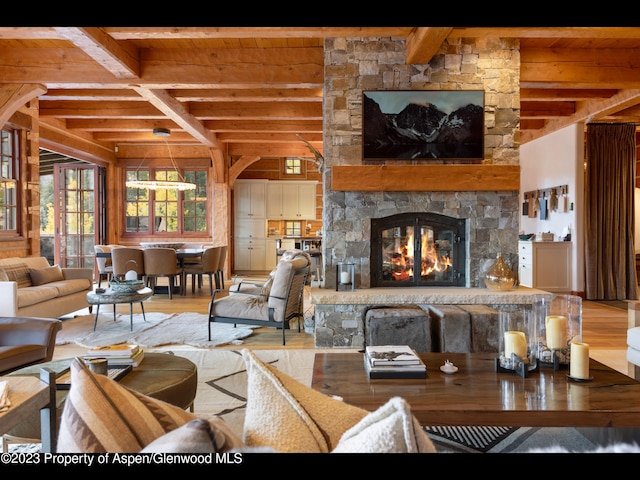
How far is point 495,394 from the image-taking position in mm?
1979

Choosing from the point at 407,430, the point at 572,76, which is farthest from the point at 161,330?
the point at 572,76

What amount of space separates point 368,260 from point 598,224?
466 centimetres

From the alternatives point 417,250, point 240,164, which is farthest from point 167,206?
point 417,250

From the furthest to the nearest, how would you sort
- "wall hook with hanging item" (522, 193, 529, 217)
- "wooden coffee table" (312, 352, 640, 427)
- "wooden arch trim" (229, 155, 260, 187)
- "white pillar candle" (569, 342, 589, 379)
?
1. "wooden arch trim" (229, 155, 260, 187)
2. "wall hook with hanging item" (522, 193, 529, 217)
3. "white pillar candle" (569, 342, 589, 379)
4. "wooden coffee table" (312, 352, 640, 427)

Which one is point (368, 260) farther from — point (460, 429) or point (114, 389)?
point (114, 389)

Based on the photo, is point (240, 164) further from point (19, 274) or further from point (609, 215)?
point (609, 215)

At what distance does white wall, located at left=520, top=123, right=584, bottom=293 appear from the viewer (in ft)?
23.9

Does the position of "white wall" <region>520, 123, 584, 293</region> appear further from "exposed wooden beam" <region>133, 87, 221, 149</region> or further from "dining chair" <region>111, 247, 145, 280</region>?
"dining chair" <region>111, 247, 145, 280</region>

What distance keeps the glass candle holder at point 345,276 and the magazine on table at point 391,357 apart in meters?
2.05

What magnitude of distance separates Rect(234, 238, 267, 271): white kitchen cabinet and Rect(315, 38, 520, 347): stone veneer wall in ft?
22.5

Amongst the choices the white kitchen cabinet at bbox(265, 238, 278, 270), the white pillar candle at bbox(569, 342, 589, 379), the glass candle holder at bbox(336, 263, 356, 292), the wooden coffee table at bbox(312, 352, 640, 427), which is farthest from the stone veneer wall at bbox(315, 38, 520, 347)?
the white kitchen cabinet at bbox(265, 238, 278, 270)

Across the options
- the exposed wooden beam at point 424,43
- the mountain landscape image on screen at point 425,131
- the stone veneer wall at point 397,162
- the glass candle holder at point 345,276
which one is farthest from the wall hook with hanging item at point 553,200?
the glass candle holder at point 345,276

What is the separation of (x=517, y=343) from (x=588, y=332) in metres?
3.41
